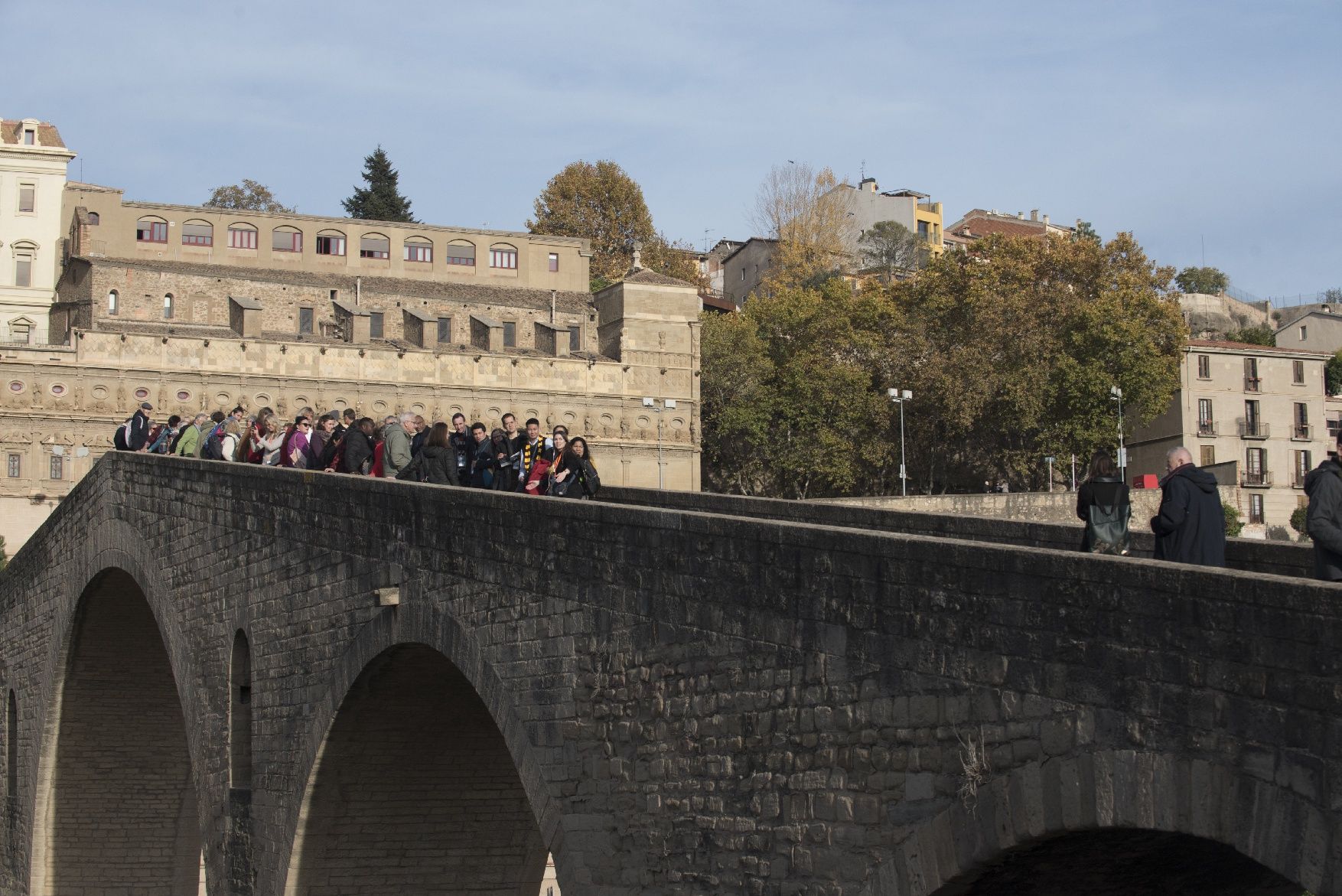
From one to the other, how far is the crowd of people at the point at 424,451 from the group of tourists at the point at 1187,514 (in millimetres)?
7296

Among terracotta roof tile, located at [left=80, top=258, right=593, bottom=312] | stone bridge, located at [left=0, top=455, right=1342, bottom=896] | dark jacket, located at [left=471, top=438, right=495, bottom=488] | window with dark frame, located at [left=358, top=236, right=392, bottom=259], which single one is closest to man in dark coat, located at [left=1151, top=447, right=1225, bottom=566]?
stone bridge, located at [left=0, top=455, right=1342, bottom=896]

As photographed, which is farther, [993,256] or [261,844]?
[993,256]

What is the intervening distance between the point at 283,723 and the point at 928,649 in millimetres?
10669

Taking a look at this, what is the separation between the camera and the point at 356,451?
19672 mm

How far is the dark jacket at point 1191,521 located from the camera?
29.7ft

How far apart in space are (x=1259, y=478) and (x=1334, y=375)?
12974 millimetres

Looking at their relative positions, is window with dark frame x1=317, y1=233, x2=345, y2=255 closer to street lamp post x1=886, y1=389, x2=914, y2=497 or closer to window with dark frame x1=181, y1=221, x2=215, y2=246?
window with dark frame x1=181, y1=221, x2=215, y2=246

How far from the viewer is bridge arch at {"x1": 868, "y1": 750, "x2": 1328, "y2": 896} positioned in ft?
22.3

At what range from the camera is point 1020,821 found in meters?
7.97

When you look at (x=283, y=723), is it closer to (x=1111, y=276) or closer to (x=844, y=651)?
(x=844, y=651)

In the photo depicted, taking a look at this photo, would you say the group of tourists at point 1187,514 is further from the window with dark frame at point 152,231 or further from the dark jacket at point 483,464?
the window with dark frame at point 152,231

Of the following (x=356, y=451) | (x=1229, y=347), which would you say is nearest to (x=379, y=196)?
(x=1229, y=347)

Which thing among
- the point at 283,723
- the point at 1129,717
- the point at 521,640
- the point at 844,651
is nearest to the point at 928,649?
the point at 844,651

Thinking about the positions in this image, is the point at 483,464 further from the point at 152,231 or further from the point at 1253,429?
the point at 152,231
